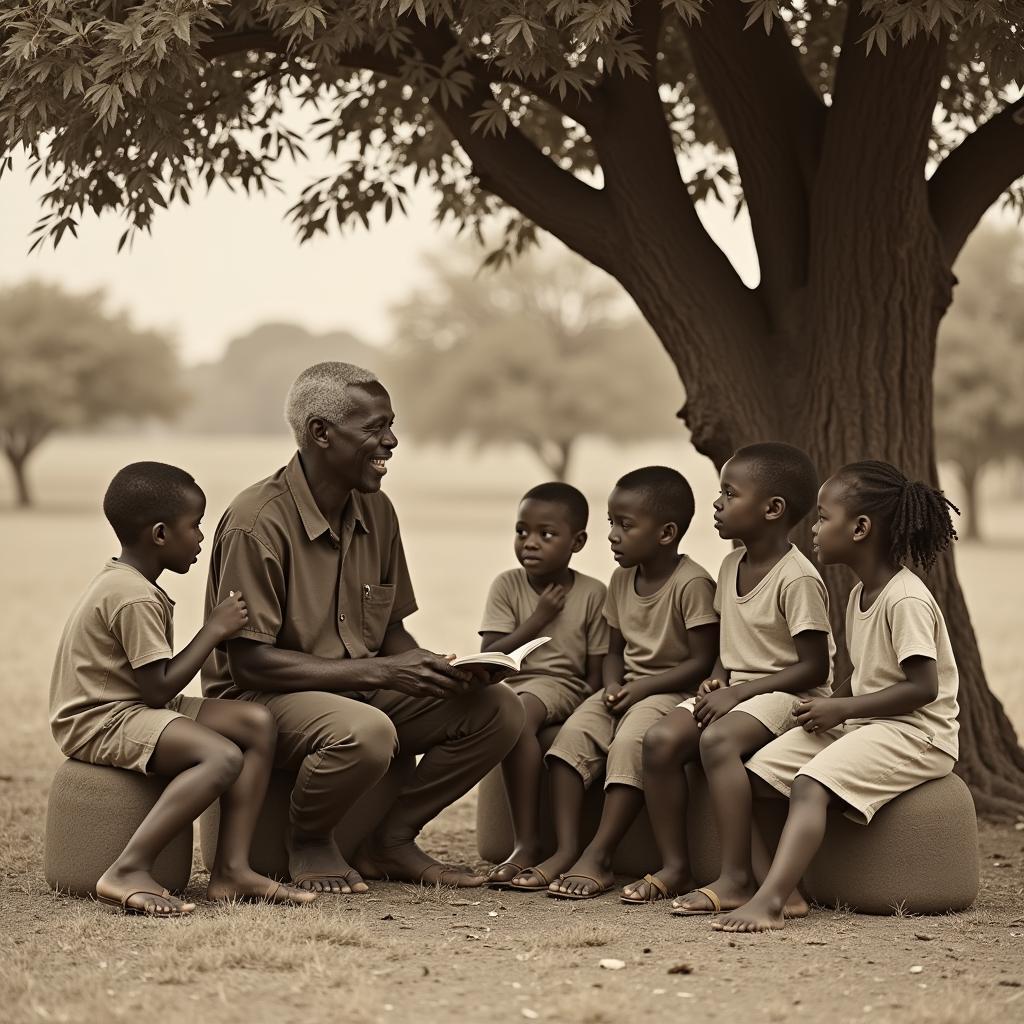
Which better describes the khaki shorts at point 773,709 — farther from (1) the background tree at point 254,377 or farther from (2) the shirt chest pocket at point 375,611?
(1) the background tree at point 254,377

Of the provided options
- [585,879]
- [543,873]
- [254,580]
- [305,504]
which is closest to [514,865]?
[543,873]

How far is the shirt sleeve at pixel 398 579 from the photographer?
582 cm

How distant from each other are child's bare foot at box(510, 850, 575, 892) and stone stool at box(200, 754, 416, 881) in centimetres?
61

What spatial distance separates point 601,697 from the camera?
5.84m

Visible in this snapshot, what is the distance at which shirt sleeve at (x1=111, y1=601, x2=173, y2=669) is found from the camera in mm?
5051

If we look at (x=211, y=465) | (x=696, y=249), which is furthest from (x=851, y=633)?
(x=211, y=465)

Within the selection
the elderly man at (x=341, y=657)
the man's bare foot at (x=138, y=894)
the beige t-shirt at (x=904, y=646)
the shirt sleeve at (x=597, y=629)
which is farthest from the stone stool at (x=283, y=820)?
the beige t-shirt at (x=904, y=646)

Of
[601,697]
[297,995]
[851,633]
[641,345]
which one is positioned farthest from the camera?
[641,345]

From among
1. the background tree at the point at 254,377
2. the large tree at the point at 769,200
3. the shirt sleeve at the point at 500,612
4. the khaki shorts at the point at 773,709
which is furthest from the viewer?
the background tree at the point at 254,377

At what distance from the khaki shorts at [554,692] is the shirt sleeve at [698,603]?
0.58 m

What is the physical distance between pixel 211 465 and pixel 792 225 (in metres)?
68.8

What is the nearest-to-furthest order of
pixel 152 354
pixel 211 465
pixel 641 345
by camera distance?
pixel 152 354 < pixel 641 345 < pixel 211 465

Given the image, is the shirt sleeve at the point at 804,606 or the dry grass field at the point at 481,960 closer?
the dry grass field at the point at 481,960

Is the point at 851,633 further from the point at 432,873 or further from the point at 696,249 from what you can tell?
the point at 696,249
